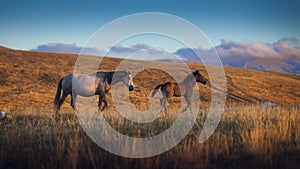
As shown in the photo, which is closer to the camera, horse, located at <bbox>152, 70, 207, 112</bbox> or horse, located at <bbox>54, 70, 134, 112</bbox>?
horse, located at <bbox>54, 70, 134, 112</bbox>

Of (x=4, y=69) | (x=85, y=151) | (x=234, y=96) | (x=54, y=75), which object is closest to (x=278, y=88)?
(x=234, y=96)

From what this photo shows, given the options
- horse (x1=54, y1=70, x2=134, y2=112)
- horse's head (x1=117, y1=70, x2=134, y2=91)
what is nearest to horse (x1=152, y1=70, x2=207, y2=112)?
horse's head (x1=117, y1=70, x2=134, y2=91)

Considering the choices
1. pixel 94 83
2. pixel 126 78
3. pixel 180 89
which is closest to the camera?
pixel 94 83

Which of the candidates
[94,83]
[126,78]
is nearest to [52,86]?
[94,83]

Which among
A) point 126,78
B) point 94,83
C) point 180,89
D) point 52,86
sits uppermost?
point 126,78

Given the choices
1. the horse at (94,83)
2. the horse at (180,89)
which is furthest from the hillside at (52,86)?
the horse at (94,83)

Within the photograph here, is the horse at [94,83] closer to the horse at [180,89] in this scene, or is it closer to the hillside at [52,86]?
the horse at [180,89]

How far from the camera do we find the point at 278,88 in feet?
164

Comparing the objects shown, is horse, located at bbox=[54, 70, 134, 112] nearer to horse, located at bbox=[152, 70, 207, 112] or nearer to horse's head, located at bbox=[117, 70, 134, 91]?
horse's head, located at bbox=[117, 70, 134, 91]

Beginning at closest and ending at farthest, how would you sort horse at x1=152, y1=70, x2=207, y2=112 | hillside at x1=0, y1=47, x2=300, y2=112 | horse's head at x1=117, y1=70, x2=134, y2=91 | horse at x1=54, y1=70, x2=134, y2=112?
horse at x1=54, y1=70, x2=134, y2=112
horse's head at x1=117, y1=70, x2=134, y2=91
horse at x1=152, y1=70, x2=207, y2=112
hillside at x1=0, y1=47, x2=300, y2=112

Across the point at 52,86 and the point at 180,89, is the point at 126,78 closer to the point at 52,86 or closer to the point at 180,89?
the point at 180,89

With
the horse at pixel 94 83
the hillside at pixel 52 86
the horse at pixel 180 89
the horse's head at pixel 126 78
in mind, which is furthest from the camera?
the hillside at pixel 52 86

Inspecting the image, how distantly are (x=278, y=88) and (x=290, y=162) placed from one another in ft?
168

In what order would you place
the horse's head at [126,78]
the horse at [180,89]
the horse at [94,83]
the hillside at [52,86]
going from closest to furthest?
the horse at [94,83] < the horse's head at [126,78] < the horse at [180,89] < the hillside at [52,86]
